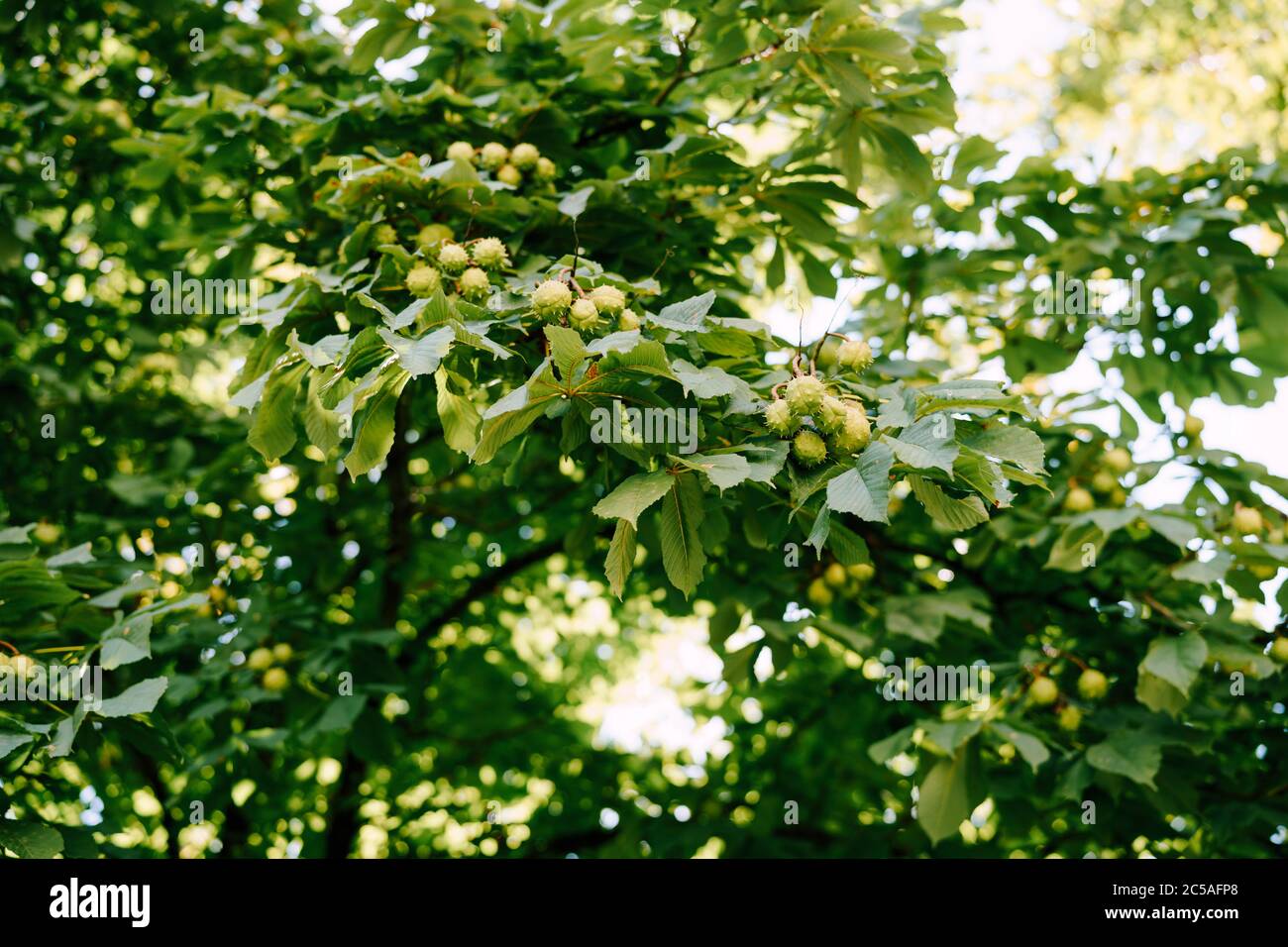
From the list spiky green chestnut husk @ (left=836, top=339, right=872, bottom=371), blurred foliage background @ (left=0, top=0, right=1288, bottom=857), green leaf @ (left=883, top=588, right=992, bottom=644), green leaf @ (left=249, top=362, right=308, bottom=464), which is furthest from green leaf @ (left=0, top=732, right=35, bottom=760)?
green leaf @ (left=883, top=588, right=992, bottom=644)

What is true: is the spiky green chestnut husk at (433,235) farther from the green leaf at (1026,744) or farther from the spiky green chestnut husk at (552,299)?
the green leaf at (1026,744)

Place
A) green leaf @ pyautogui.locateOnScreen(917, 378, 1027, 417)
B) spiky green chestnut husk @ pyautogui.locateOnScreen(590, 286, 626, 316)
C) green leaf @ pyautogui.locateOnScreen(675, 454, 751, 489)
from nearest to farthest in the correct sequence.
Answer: green leaf @ pyautogui.locateOnScreen(675, 454, 751, 489) → green leaf @ pyautogui.locateOnScreen(917, 378, 1027, 417) → spiky green chestnut husk @ pyautogui.locateOnScreen(590, 286, 626, 316)

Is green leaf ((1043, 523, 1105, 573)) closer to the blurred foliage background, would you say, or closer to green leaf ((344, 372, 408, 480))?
the blurred foliage background

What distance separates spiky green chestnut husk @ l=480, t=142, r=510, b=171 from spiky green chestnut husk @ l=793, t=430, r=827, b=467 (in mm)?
1607

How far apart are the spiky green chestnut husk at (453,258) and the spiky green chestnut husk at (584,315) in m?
0.50

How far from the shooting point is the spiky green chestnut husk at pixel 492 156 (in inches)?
141

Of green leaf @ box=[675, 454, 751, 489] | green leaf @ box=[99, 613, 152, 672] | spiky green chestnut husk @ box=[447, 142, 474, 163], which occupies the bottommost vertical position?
green leaf @ box=[99, 613, 152, 672]

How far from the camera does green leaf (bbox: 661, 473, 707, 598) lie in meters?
2.56
